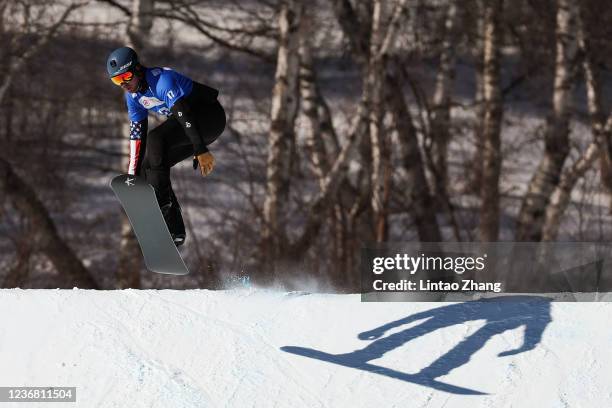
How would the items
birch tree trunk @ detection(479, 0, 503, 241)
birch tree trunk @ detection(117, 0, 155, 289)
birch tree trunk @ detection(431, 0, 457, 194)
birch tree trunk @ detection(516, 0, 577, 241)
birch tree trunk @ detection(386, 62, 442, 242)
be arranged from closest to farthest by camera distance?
birch tree trunk @ detection(117, 0, 155, 289) < birch tree trunk @ detection(516, 0, 577, 241) < birch tree trunk @ detection(479, 0, 503, 241) < birch tree trunk @ detection(386, 62, 442, 242) < birch tree trunk @ detection(431, 0, 457, 194)

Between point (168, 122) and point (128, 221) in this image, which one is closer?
point (168, 122)

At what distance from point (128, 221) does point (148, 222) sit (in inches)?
194

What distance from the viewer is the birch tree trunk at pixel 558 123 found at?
12.5 metres

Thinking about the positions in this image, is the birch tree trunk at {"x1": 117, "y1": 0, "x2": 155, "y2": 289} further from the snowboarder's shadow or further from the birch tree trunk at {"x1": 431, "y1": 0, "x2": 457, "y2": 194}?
the snowboarder's shadow

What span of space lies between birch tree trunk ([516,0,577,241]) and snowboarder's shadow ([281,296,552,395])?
439 cm

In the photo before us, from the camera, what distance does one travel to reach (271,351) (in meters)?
7.70

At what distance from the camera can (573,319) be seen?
27.0 ft

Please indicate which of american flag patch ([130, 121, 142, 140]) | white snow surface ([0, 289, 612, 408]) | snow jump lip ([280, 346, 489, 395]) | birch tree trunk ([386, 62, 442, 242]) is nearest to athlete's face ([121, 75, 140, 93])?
american flag patch ([130, 121, 142, 140])

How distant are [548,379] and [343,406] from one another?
1375 millimetres

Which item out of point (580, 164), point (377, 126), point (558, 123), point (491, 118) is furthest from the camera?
point (491, 118)

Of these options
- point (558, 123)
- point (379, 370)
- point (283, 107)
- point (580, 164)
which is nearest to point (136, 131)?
point (379, 370)

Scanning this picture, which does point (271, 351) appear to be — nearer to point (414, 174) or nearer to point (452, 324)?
point (452, 324)

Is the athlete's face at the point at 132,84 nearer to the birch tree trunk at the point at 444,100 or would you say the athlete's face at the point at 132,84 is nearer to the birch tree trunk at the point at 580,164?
the birch tree trunk at the point at 580,164

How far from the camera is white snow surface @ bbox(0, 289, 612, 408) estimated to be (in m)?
7.26
